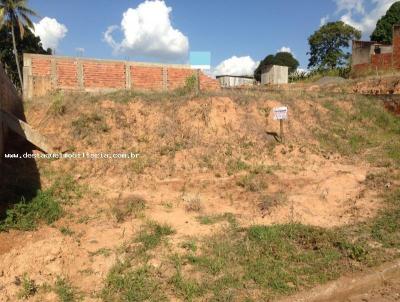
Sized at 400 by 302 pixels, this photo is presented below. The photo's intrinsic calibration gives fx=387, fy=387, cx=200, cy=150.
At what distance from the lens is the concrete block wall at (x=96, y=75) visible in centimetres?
1425

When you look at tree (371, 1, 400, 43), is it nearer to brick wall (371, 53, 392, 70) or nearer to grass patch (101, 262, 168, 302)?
brick wall (371, 53, 392, 70)

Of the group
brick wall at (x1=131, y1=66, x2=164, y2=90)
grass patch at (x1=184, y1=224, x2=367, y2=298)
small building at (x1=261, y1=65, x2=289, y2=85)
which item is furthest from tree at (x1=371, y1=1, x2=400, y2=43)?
grass patch at (x1=184, y1=224, x2=367, y2=298)

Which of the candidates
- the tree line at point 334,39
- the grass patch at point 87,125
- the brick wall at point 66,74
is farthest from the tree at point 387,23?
the grass patch at point 87,125

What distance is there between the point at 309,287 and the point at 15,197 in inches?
199

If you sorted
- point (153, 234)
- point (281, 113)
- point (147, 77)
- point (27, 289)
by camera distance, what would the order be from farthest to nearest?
point (147, 77) → point (281, 113) → point (153, 234) → point (27, 289)

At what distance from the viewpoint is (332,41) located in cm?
4194

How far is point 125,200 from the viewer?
23.8 ft

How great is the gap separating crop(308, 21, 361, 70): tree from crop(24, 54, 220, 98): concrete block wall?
28.1 m

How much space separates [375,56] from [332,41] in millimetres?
20188

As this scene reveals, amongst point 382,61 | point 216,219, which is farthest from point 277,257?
point 382,61

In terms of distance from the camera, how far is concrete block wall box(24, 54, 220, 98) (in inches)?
561

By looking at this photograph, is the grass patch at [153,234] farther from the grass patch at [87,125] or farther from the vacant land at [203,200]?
the grass patch at [87,125]

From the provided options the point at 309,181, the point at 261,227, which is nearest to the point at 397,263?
the point at 261,227

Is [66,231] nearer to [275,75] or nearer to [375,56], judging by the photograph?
[375,56]
